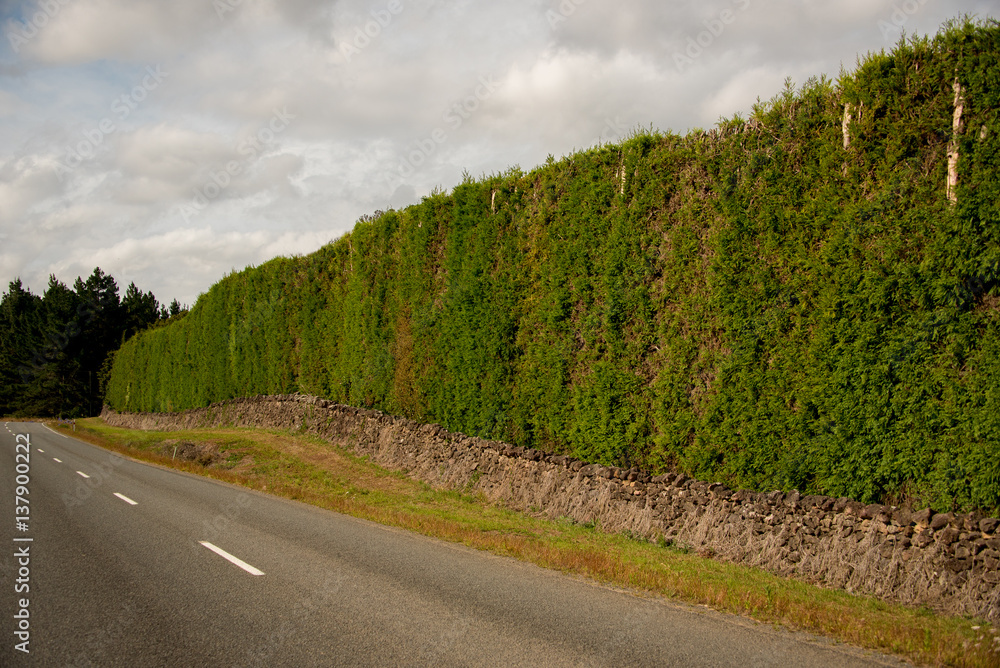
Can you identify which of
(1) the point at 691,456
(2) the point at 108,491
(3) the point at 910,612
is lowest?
(2) the point at 108,491

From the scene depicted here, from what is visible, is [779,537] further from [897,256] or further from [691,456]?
[897,256]

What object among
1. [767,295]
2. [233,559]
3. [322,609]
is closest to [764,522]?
[767,295]

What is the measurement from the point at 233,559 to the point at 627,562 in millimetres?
5083

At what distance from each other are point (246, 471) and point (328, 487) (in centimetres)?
459

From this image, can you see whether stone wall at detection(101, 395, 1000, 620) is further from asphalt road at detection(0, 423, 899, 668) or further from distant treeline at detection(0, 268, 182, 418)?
distant treeline at detection(0, 268, 182, 418)

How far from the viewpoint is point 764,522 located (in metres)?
8.27

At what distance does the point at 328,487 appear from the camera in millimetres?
15203

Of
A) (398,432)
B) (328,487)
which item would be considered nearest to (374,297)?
(398,432)

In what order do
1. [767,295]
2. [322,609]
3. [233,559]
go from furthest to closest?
1. [767,295]
2. [233,559]
3. [322,609]

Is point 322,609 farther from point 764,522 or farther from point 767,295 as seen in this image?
point 767,295

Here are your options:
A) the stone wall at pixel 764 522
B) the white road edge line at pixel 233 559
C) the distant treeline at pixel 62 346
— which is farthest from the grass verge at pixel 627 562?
the distant treeline at pixel 62 346

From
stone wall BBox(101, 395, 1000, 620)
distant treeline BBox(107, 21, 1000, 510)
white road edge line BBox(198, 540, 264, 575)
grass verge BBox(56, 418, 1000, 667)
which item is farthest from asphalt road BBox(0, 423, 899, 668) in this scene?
→ distant treeline BBox(107, 21, 1000, 510)

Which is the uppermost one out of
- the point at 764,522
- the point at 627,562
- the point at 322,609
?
the point at 764,522

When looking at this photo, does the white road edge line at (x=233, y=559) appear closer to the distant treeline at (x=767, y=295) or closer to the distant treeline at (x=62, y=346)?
the distant treeline at (x=767, y=295)
